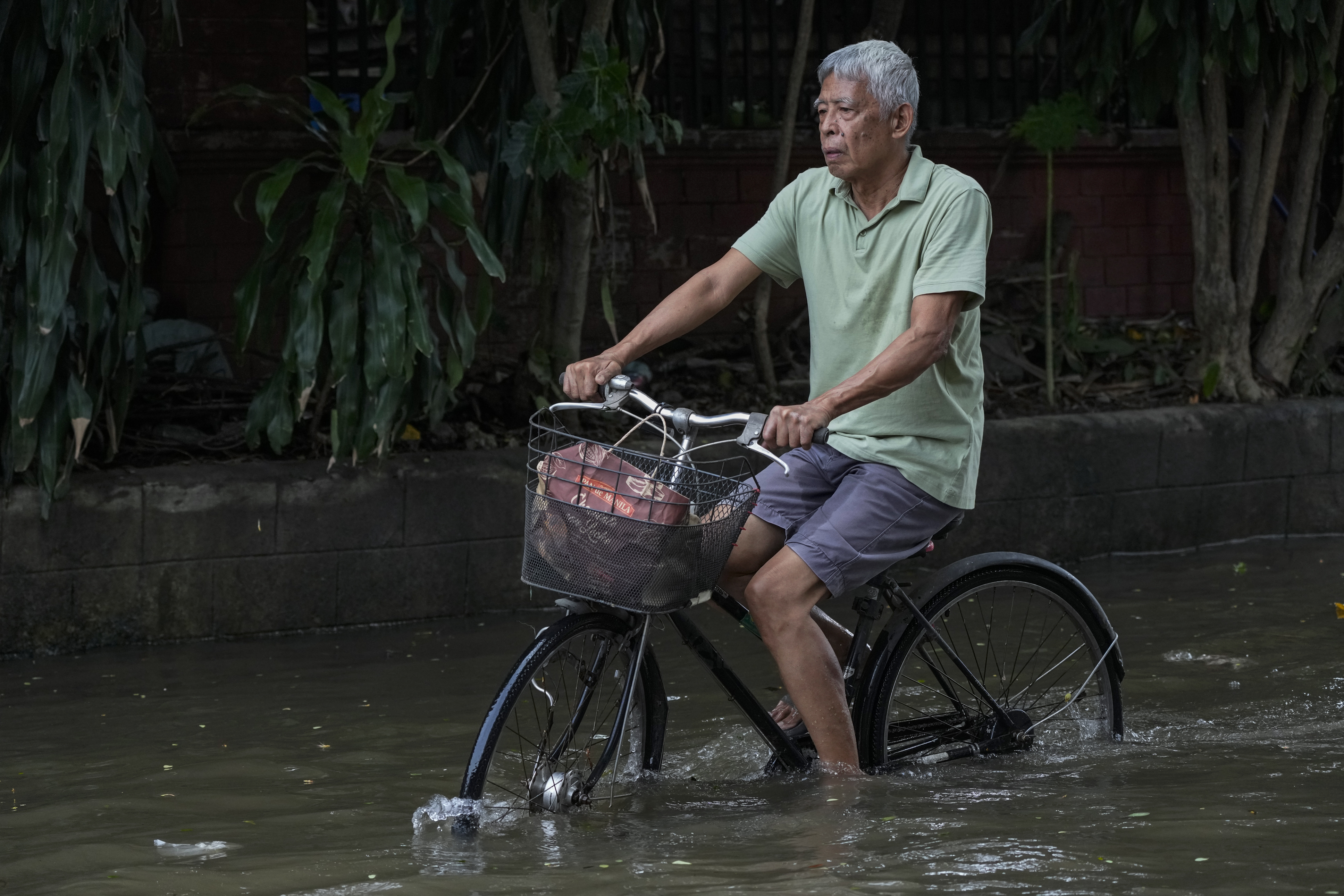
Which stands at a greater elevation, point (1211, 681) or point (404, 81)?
point (404, 81)

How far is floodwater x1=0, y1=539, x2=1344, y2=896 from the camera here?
3164 millimetres

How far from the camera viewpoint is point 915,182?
139 inches

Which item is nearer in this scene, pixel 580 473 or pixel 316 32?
pixel 580 473

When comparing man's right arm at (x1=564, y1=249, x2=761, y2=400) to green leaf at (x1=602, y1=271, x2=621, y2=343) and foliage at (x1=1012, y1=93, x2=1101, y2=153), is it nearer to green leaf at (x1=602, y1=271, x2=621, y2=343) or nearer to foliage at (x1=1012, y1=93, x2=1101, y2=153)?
green leaf at (x1=602, y1=271, x2=621, y2=343)

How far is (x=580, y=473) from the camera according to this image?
312 cm

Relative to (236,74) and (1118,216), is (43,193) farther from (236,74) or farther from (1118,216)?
(1118,216)

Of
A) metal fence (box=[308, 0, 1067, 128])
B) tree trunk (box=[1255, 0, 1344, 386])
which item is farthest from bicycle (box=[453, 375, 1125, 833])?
metal fence (box=[308, 0, 1067, 128])

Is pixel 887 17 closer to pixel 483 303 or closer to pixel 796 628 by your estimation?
pixel 483 303

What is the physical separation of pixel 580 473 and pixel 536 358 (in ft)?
11.6

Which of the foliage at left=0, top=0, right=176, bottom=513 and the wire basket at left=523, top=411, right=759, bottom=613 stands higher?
the foliage at left=0, top=0, right=176, bottom=513

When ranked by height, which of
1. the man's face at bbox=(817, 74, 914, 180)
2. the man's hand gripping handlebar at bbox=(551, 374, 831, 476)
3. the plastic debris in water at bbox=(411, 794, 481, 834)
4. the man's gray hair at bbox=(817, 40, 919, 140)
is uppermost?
the man's gray hair at bbox=(817, 40, 919, 140)

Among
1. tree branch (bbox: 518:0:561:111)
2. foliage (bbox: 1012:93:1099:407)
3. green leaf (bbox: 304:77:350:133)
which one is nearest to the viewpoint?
green leaf (bbox: 304:77:350:133)

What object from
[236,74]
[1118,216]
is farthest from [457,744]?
[1118,216]

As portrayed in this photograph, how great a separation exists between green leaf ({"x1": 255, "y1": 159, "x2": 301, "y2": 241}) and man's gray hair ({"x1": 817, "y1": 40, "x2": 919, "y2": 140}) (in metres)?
2.61
